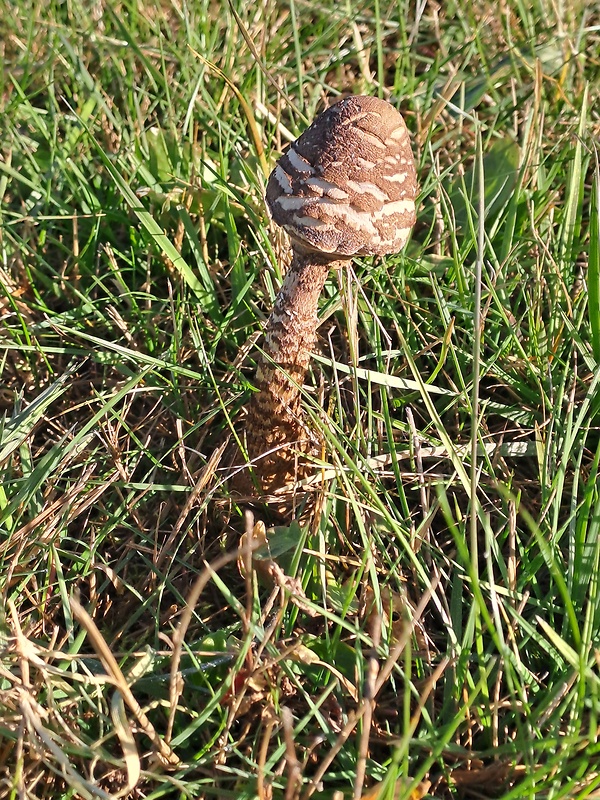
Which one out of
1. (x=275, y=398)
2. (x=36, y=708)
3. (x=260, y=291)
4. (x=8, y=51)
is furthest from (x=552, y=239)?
(x=8, y=51)

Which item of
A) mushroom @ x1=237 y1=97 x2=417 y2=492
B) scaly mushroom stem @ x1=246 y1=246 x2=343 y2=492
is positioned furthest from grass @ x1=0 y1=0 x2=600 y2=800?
mushroom @ x1=237 y1=97 x2=417 y2=492

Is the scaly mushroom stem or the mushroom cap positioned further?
the scaly mushroom stem

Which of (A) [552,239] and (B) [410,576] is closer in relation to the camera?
(B) [410,576]

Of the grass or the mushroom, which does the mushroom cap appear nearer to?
the mushroom

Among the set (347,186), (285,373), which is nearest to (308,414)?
(285,373)

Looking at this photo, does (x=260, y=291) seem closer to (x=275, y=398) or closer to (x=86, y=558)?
(x=275, y=398)

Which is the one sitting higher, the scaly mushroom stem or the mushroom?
the mushroom

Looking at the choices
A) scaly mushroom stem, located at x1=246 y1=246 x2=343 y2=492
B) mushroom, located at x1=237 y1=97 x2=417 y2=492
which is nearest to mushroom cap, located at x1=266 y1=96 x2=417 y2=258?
mushroom, located at x1=237 y1=97 x2=417 y2=492
